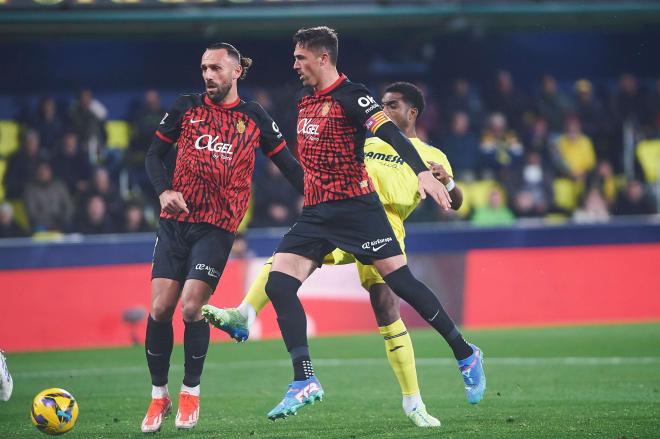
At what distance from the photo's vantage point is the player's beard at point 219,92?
25.0ft

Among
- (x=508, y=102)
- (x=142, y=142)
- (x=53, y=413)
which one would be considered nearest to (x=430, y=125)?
(x=508, y=102)

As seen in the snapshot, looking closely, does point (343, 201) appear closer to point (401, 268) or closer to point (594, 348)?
point (401, 268)

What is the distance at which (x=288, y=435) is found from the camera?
23.4ft

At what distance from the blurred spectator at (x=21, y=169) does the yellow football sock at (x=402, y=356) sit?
1028cm

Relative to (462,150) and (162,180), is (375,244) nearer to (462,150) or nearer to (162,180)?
(162,180)

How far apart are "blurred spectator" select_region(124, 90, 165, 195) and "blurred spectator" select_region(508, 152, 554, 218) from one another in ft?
19.7

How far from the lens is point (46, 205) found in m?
16.5

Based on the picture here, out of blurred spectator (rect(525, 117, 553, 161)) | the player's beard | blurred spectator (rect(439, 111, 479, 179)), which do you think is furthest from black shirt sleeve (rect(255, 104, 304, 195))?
blurred spectator (rect(525, 117, 553, 161))

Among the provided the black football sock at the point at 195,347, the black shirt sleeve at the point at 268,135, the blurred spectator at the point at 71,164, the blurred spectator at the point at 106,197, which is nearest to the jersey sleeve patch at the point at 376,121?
the black shirt sleeve at the point at 268,135

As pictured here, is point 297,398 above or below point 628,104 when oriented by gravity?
below

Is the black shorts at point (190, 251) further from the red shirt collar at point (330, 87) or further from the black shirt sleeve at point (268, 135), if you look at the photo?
the red shirt collar at point (330, 87)

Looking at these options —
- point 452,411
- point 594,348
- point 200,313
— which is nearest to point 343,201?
point 200,313

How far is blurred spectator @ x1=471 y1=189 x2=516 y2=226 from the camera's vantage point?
1805cm

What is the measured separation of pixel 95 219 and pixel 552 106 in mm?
8788
